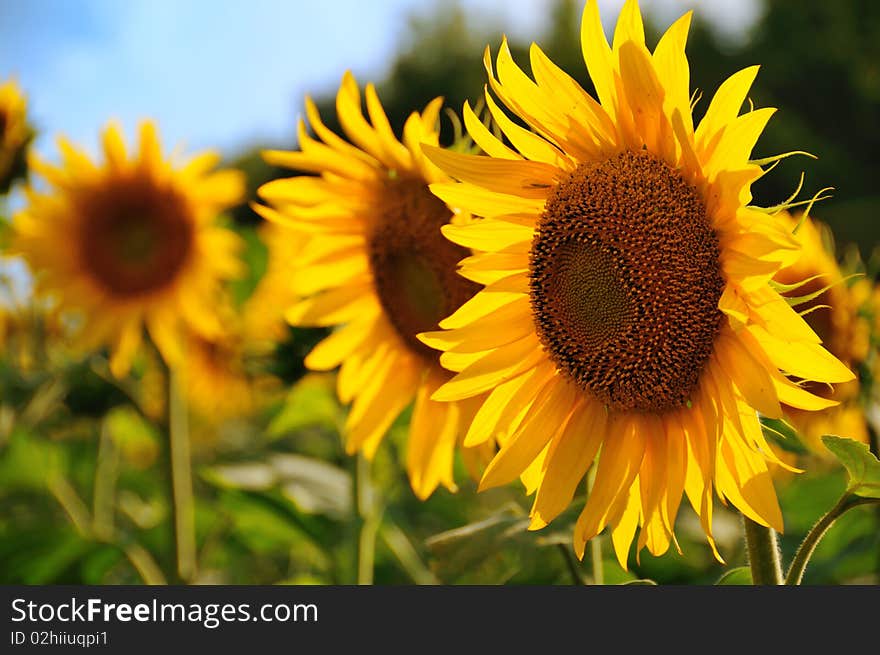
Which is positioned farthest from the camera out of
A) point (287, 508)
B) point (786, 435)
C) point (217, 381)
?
point (217, 381)

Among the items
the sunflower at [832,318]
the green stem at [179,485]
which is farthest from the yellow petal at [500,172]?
the green stem at [179,485]

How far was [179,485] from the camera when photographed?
1.80 meters

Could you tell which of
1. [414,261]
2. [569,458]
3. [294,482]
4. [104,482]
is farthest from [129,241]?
[569,458]

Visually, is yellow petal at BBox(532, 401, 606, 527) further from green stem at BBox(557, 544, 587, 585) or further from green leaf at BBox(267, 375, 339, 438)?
green leaf at BBox(267, 375, 339, 438)

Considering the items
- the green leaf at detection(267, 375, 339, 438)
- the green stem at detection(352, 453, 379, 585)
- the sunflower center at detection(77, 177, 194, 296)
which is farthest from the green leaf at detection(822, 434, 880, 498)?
the sunflower center at detection(77, 177, 194, 296)

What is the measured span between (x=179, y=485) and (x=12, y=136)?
36.9 inches

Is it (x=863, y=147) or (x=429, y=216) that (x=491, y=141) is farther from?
(x=863, y=147)

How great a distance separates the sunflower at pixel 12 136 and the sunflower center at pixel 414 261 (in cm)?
128

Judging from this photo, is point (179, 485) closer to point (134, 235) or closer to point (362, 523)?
point (362, 523)

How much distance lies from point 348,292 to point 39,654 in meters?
0.57

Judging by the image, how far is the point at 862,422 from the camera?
1367mm

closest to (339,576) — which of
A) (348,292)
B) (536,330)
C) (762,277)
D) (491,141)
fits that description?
(348,292)

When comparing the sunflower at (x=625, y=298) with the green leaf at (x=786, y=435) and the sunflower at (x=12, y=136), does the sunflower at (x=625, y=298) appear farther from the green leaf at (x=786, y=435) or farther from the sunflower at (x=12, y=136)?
the sunflower at (x=12, y=136)

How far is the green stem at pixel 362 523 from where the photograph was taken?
1467mm
